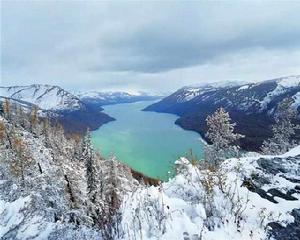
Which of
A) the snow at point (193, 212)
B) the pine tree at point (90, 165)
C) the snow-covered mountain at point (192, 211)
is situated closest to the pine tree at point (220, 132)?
the pine tree at point (90, 165)

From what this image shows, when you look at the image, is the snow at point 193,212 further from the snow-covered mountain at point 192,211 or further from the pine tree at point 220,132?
the pine tree at point 220,132

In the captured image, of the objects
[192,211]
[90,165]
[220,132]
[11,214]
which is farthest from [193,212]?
[220,132]

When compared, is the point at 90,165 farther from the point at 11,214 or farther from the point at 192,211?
the point at 192,211

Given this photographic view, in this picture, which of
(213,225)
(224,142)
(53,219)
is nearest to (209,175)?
(213,225)

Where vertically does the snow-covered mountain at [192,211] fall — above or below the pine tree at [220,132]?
above

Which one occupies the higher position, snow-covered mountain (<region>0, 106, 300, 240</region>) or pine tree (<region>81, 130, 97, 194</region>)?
snow-covered mountain (<region>0, 106, 300, 240</region>)

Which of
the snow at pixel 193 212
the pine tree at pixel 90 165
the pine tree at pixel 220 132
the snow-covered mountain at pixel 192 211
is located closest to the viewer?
the snow at pixel 193 212

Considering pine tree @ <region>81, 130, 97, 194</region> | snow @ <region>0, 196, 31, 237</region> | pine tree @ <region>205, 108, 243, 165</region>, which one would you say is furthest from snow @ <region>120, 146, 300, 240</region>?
pine tree @ <region>205, 108, 243, 165</region>

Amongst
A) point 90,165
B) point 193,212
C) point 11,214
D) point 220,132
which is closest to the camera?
point 193,212

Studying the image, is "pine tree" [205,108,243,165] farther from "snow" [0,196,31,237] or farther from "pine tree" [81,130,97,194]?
"snow" [0,196,31,237]

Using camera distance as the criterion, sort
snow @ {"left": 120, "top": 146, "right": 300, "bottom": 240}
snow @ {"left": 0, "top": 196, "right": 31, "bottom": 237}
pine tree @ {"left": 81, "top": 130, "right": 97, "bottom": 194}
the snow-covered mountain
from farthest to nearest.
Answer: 1. pine tree @ {"left": 81, "top": 130, "right": 97, "bottom": 194}
2. snow @ {"left": 0, "top": 196, "right": 31, "bottom": 237}
3. the snow-covered mountain
4. snow @ {"left": 120, "top": 146, "right": 300, "bottom": 240}

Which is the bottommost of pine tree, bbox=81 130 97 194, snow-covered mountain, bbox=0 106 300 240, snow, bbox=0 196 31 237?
pine tree, bbox=81 130 97 194

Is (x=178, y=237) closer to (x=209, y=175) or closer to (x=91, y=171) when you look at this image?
(x=209, y=175)
